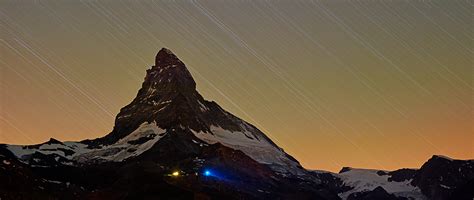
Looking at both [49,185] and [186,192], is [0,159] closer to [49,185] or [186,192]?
[49,185]

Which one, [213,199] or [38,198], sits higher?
[213,199]

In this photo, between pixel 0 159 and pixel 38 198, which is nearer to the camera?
pixel 38 198

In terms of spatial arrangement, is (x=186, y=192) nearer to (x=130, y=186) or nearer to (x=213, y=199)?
(x=130, y=186)

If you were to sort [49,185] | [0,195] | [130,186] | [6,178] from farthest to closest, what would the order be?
[49,185] < [130,186] < [6,178] < [0,195]

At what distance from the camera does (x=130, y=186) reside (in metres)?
168

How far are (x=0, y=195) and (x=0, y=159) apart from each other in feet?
106

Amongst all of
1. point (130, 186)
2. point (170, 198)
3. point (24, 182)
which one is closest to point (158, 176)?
point (130, 186)

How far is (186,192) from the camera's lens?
528 ft

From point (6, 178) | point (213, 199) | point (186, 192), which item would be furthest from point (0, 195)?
point (213, 199)

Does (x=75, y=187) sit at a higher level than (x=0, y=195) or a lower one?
higher

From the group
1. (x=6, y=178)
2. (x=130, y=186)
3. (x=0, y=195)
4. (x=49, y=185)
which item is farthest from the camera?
(x=49, y=185)

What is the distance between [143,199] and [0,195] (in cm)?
2991

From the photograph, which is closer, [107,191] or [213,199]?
[107,191]

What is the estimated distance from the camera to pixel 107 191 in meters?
173
